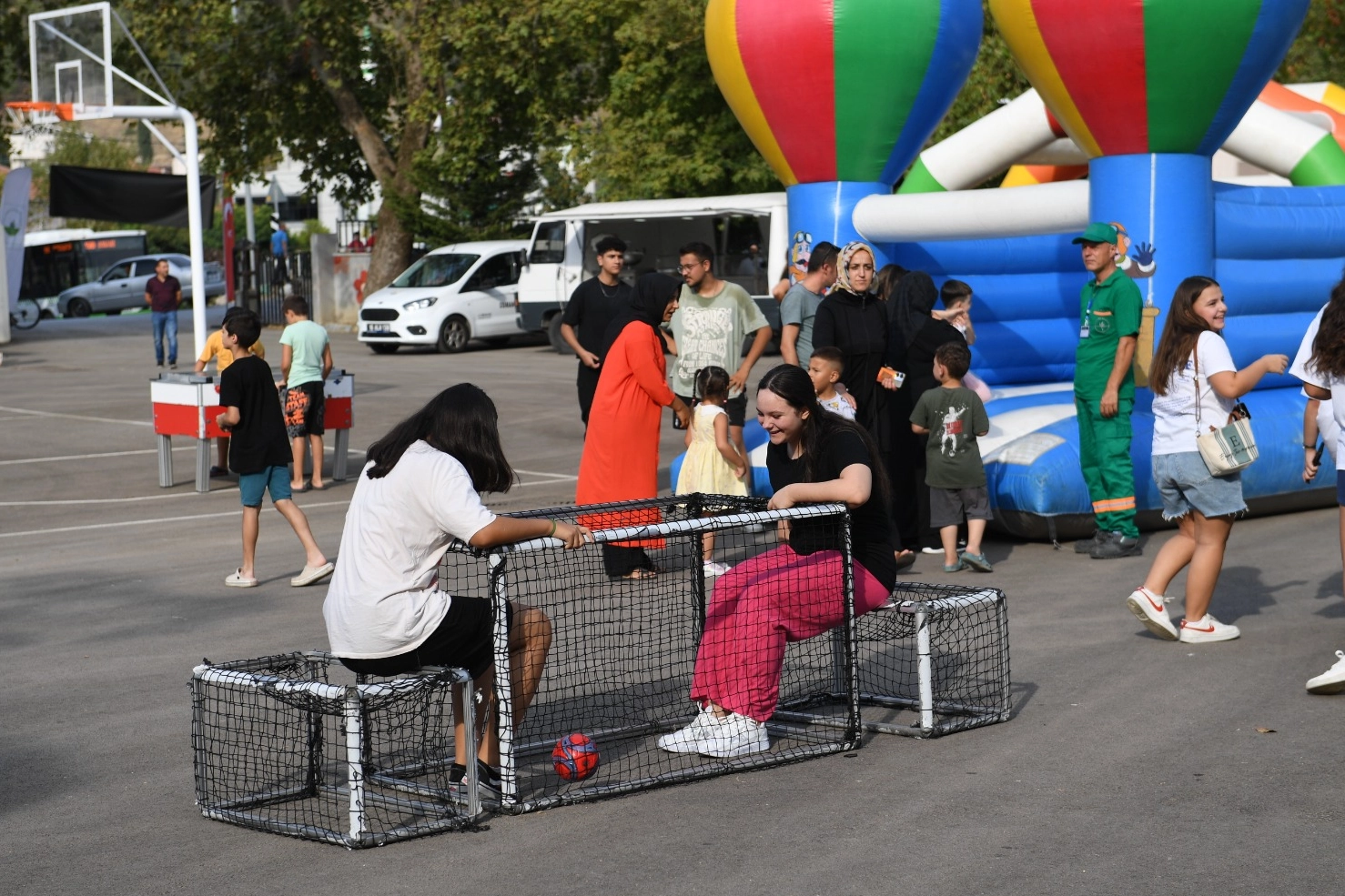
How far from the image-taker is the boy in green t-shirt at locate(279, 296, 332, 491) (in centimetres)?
1344

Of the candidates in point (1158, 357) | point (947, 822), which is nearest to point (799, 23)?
point (1158, 357)

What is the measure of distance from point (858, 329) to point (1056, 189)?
8.74ft

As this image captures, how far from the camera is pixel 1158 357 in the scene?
757cm

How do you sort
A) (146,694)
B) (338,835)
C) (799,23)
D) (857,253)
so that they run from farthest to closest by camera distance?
(799,23) → (857,253) → (146,694) → (338,835)

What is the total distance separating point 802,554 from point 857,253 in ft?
11.6

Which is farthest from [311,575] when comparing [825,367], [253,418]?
[825,367]

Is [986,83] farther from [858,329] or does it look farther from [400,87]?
[858,329]

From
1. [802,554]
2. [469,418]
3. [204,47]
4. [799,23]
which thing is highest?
[204,47]

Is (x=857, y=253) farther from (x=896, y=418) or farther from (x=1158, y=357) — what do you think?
(x=1158, y=357)

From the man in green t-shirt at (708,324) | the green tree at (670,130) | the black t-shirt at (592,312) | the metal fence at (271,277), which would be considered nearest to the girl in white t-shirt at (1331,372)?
the man in green t-shirt at (708,324)

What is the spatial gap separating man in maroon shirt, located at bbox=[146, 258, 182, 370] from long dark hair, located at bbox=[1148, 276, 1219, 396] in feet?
71.1

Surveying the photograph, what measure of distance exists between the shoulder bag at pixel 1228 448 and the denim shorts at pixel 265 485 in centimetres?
510

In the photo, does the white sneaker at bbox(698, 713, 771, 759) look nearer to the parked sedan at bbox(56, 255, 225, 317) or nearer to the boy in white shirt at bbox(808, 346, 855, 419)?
the boy in white shirt at bbox(808, 346, 855, 419)

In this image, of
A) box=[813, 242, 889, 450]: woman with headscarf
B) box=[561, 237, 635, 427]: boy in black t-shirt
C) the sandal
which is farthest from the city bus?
box=[813, 242, 889, 450]: woman with headscarf
